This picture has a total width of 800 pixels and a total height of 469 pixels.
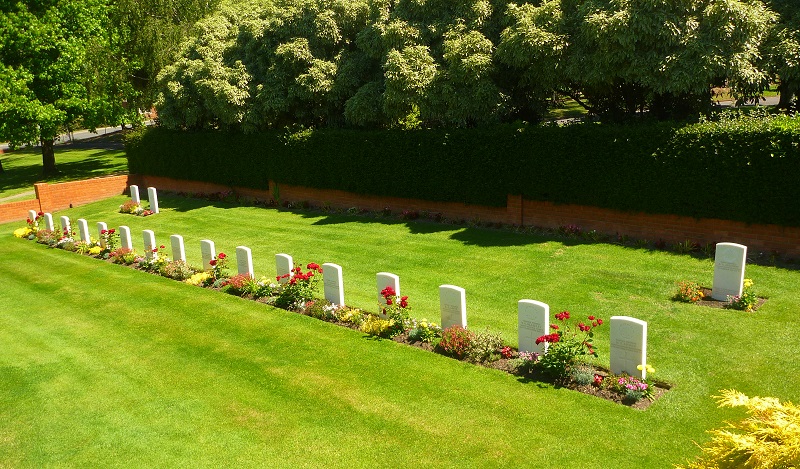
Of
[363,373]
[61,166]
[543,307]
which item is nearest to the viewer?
[543,307]

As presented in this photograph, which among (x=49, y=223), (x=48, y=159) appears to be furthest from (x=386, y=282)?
(x=48, y=159)

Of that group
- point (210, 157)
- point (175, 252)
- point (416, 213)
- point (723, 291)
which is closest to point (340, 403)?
point (723, 291)

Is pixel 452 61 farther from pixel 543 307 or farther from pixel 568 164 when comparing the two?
pixel 543 307

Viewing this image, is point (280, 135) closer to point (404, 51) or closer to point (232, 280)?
point (404, 51)

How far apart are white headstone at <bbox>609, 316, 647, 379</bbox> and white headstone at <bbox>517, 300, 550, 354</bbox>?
104 cm

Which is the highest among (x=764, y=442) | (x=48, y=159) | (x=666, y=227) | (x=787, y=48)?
(x=787, y=48)

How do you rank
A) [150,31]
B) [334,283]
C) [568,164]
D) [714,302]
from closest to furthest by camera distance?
1. [714,302]
2. [334,283]
3. [568,164]
4. [150,31]

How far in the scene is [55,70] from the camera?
31891 mm

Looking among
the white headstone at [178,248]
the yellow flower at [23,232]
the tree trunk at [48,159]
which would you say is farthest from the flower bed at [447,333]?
the tree trunk at [48,159]

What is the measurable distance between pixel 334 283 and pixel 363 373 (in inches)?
125

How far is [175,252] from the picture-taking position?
18.0 meters

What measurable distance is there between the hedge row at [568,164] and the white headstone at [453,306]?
764 cm

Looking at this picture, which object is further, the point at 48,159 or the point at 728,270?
the point at 48,159

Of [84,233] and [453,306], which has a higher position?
[453,306]
